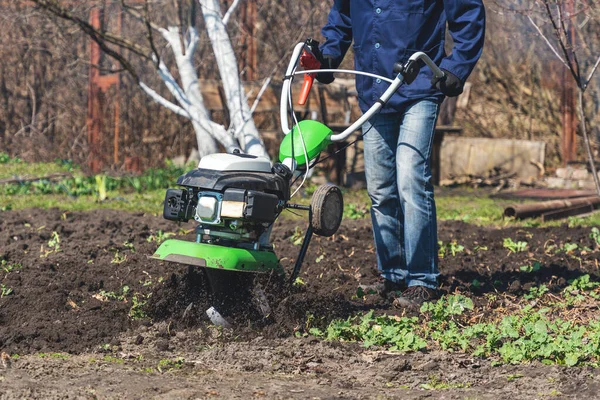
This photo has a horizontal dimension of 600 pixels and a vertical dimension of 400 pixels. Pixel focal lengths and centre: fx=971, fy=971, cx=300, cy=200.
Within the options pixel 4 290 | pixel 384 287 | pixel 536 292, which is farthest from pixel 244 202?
pixel 536 292

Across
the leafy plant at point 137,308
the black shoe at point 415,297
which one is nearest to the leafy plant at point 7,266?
the leafy plant at point 137,308

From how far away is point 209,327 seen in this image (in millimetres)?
4199

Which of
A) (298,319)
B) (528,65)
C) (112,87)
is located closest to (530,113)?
(528,65)

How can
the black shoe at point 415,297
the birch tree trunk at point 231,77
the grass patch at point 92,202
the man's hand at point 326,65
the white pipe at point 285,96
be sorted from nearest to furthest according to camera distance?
the white pipe at point 285,96 < the black shoe at point 415,297 < the man's hand at point 326,65 < the grass patch at point 92,202 < the birch tree trunk at point 231,77

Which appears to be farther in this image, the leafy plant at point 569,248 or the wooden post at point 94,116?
the wooden post at point 94,116

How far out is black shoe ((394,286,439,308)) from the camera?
4.71m

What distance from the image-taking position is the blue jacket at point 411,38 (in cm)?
453

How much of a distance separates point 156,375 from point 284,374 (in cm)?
48

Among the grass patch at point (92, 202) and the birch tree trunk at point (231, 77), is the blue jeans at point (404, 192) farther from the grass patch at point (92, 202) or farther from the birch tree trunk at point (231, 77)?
the birch tree trunk at point (231, 77)

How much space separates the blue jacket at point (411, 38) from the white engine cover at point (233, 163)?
946 mm

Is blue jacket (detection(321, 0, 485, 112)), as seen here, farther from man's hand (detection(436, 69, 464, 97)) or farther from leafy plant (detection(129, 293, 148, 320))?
leafy plant (detection(129, 293, 148, 320))

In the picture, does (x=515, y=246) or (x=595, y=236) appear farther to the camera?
(x=595, y=236)

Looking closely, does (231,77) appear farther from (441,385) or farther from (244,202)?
(441,385)

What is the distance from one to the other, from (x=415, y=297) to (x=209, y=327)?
3.71 feet
